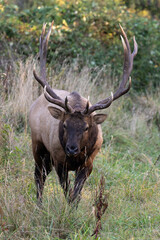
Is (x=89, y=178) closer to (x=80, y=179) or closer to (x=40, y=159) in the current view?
(x=40, y=159)

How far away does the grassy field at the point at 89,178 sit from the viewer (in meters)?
4.05

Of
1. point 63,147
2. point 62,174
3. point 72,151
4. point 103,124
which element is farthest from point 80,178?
point 103,124

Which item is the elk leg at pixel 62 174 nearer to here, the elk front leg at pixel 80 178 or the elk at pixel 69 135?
the elk at pixel 69 135

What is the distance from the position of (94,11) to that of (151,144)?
197 inches

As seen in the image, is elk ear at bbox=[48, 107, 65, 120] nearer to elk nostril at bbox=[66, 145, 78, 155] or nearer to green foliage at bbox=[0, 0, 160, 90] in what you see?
Answer: elk nostril at bbox=[66, 145, 78, 155]

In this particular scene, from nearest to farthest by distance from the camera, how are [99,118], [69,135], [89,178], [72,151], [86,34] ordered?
1. [72,151]
2. [69,135]
3. [99,118]
4. [89,178]
5. [86,34]

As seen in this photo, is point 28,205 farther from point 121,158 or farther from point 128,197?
point 121,158

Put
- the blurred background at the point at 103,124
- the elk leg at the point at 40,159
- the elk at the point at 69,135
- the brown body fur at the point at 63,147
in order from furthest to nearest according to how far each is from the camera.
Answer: the elk leg at the point at 40,159, the brown body fur at the point at 63,147, the elk at the point at 69,135, the blurred background at the point at 103,124

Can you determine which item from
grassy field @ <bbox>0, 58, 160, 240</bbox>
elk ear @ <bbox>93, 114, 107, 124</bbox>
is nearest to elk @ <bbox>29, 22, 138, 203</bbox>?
elk ear @ <bbox>93, 114, 107, 124</bbox>

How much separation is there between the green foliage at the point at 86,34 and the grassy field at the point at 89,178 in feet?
2.80

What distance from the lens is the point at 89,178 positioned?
6.03m

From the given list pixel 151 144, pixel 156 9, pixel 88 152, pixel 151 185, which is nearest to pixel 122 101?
pixel 151 144

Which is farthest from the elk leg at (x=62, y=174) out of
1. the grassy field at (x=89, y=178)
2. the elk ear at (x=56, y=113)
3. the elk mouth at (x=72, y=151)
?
the elk ear at (x=56, y=113)

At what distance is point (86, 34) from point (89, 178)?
6127 millimetres
